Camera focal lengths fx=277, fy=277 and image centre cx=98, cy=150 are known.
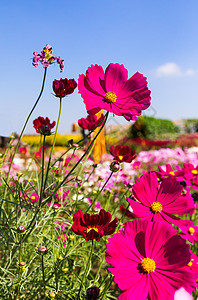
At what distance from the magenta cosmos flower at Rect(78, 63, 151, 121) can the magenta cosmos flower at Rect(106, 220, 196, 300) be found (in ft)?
1.06

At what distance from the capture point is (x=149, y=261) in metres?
0.70

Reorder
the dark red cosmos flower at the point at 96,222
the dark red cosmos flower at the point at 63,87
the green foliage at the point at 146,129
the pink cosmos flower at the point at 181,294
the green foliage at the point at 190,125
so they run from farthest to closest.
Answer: the green foliage at the point at 190,125 → the green foliage at the point at 146,129 → the dark red cosmos flower at the point at 63,87 → the dark red cosmos flower at the point at 96,222 → the pink cosmos flower at the point at 181,294

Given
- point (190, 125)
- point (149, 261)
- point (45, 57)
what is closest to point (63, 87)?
point (45, 57)

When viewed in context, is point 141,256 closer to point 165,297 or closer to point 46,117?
point 165,297

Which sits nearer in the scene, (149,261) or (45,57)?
(149,261)

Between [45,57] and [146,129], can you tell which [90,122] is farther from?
[146,129]

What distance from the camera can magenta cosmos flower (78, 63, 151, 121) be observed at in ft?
2.66

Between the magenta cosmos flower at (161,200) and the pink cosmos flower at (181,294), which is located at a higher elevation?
the magenta cosmos flower at (161,200)

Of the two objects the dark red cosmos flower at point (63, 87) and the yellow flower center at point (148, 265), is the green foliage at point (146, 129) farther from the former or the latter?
the yellow flower center at point (148, 265)

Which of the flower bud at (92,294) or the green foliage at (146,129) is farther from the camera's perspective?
the green foliage at (146,129)

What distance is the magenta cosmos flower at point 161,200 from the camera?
839 mm

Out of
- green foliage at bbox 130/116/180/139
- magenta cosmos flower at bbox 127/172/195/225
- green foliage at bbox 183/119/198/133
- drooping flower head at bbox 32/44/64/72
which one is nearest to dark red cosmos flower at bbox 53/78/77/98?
drooping flower head at bbox 32/44/64/72

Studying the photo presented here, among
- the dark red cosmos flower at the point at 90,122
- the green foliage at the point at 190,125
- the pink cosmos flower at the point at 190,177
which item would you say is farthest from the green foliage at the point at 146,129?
the dark red cosmos flower at the point at 90,122

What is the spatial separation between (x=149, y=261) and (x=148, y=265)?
0.01m
